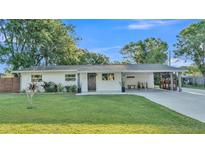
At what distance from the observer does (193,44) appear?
30000 millimetres

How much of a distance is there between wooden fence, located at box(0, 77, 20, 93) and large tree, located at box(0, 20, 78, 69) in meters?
2.82

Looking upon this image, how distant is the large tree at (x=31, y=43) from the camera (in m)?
26.0

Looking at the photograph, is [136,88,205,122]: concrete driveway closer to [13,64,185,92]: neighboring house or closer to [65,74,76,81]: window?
[13,64,185,92]: neighboring house

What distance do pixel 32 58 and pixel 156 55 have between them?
14638 mm

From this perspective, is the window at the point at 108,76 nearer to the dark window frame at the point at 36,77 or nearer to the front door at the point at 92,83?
the front door at the point at 92,83

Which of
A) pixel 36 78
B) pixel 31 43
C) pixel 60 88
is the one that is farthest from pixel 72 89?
pixel 31 43

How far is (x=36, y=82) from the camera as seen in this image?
23016 mm

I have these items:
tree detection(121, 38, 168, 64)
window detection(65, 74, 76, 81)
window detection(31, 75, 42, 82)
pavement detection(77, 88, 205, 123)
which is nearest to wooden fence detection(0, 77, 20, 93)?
window detection(31, 75, 42, 82)

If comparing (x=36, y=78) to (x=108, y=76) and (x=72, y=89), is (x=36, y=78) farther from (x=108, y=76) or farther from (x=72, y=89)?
(x=108, y=76)

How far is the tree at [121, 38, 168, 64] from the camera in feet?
106

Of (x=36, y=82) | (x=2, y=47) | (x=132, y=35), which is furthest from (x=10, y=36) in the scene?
(x=132, y=35)

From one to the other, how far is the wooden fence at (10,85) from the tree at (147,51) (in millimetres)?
13678
